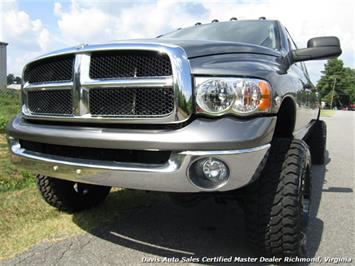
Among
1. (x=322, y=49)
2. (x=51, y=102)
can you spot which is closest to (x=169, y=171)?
(x=51, y=102)

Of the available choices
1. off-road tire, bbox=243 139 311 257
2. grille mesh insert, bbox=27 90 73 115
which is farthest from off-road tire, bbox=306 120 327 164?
grille mesh insert, bbox=27 90 73 115

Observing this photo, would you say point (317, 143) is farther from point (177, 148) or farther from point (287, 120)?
point (177, 148)

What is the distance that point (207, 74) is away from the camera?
249cm

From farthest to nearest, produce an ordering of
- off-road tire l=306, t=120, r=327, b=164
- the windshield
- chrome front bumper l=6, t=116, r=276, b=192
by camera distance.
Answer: off-road tire l=306, t=120, r=327, b=164 → the windshield → chrome front bumper l=6, t=116, r=276, b=192

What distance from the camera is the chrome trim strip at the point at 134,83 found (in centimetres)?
242

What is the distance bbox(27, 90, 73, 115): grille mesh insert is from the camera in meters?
2.85

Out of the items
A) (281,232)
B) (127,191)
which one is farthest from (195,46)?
(127,191)

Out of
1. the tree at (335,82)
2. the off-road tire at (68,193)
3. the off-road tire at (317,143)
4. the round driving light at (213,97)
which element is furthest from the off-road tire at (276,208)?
the tree at (335,82)

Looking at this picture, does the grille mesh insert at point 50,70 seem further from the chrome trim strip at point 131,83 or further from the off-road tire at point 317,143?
the off-road tire at point 317,143

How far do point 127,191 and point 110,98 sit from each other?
223 centimetres

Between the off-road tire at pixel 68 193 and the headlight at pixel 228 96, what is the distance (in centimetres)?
178

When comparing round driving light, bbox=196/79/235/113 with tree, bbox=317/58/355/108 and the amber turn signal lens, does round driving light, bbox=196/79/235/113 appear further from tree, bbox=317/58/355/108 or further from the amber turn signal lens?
tree, bbox=317/58/355/108

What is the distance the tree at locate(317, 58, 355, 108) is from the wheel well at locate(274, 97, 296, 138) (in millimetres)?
91654

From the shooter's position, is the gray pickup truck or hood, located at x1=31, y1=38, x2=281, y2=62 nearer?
the gray pickup truck
